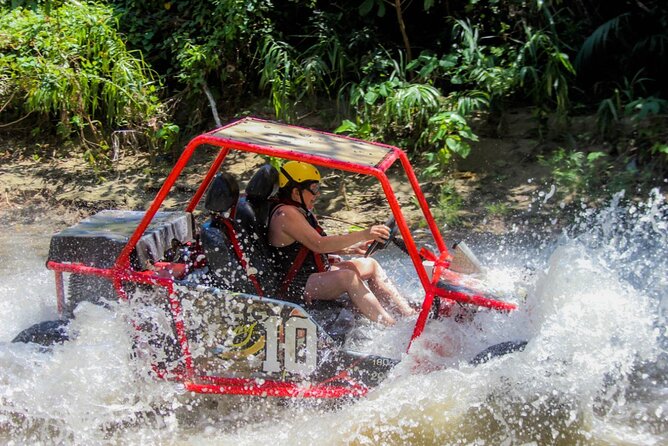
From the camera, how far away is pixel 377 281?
477 centimetres

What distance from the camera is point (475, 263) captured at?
4.65 m

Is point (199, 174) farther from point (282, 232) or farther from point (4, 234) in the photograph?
point (282, 232)

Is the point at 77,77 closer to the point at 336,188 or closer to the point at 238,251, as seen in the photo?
the point at 336,188

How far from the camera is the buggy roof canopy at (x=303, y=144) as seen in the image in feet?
13.0

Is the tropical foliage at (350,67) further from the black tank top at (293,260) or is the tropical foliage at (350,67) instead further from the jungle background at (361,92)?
the black tank top at (293,260)

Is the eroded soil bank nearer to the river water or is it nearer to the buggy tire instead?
the river water

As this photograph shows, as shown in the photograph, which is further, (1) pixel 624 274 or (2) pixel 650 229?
(2) pixel 650 229

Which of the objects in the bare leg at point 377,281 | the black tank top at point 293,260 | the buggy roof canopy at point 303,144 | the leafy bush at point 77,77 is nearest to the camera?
the buggy roof canopy at point 303,144

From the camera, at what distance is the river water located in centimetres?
412

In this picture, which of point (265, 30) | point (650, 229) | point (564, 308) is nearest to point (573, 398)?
point (564, 308)

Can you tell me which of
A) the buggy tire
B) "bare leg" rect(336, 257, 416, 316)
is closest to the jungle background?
"bare leg" rect(336, 257, 416, 316)

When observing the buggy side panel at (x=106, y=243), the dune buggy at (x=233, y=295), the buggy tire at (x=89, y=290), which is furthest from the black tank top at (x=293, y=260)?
the buggy tire at (x=89, y=290)

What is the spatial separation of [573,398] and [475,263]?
3.00 ft

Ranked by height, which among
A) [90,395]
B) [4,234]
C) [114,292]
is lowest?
[4,234]
